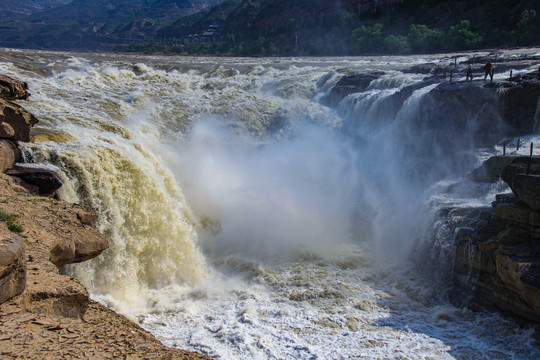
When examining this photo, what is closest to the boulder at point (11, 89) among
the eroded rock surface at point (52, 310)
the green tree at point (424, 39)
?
the eroded rock surface at point (52, 310)

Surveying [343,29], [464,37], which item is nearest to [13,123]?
[464,37]

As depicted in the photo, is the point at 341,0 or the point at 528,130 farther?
the point at 341,0

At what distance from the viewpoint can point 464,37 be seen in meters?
39.5

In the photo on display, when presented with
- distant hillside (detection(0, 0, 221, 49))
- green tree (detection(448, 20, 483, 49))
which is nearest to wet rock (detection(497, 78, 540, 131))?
green tree (detection(448, 20, 483, 49))

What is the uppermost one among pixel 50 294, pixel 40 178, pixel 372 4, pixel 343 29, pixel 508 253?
pixel 372 4

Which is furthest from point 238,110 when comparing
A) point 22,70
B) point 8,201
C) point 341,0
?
point 341,0

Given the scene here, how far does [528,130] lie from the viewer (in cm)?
1358

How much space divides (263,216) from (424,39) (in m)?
34.6

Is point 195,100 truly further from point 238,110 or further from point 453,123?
point 453,123

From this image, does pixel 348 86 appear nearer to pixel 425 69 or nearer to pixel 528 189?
pixel 425 69

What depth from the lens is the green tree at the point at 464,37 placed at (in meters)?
38.8

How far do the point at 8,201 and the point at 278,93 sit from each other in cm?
1632

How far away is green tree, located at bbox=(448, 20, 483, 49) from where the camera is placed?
3878cm

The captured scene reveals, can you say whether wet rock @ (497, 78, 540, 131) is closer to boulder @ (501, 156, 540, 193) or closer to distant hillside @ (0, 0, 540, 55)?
boulder @ (501, 156, 540, 193)
